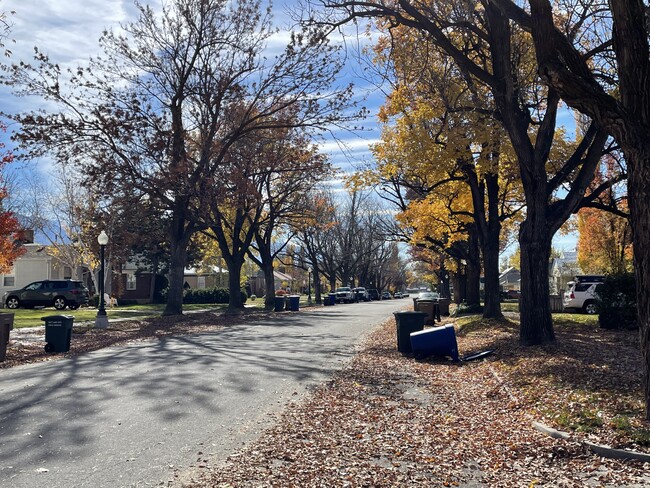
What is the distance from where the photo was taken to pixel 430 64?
16750mm

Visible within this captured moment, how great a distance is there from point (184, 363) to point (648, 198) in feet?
31.7

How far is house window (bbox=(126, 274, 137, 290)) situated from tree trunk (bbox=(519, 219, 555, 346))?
51.0 m

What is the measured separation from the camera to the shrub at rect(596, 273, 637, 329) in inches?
691

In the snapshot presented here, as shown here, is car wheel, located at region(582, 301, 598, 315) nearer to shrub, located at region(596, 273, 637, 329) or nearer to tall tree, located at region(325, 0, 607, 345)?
shrub, located at region(596, 273, 637, 329)

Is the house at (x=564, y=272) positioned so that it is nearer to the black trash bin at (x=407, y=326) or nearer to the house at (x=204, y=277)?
the house at (x=204, y=277)

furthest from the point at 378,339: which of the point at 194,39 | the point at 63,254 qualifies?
the point at 63,254

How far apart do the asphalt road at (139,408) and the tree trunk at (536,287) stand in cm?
435

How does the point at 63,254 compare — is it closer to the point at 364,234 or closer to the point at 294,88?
the point at 294,88

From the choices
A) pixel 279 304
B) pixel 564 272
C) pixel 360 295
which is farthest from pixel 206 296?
pixel 564 272

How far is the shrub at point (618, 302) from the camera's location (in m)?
17.6

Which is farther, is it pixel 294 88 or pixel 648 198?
pixel 294 88

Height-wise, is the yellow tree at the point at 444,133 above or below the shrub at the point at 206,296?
above

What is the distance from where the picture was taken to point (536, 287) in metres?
13.6

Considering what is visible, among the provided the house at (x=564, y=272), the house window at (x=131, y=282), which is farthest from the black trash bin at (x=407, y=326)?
the house window at (x=131, y=282)
